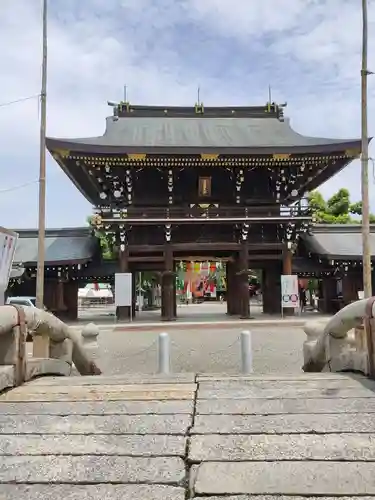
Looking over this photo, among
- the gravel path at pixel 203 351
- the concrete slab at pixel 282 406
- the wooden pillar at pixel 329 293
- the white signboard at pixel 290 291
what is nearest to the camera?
the concrete slab at pixel 282 406

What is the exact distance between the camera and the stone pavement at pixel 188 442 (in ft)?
6.34

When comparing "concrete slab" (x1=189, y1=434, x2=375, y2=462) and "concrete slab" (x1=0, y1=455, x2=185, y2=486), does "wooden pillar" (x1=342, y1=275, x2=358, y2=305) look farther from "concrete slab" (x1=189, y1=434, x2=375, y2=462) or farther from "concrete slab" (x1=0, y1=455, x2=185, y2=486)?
"concrete slab" (x1=0, y1=455, x2=185, y2=486)

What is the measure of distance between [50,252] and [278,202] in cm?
1008

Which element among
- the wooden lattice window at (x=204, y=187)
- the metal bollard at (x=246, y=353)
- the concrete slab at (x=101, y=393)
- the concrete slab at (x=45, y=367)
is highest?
the wooden lattice window at (x=204, y=187)

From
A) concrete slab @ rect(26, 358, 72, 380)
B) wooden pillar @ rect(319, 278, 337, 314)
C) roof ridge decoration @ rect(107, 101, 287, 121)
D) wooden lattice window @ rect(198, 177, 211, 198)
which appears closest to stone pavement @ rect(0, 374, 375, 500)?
concrete slab @ rect(26, 358, 72, 380)

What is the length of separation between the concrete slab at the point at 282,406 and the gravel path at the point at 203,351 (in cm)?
564

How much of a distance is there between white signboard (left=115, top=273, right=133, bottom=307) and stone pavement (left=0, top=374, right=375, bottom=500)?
14820 millimetres

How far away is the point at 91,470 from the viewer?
209cm

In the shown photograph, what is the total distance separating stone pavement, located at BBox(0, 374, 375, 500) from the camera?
1933mm

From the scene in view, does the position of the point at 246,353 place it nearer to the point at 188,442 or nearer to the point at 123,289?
the point at 188,442

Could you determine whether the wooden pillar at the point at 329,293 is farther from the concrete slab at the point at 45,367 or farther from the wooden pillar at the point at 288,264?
the concrete slab at the point at 45,367

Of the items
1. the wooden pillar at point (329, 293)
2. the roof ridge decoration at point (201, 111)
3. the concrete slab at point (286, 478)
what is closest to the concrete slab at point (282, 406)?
the concrete slab at point (286, 478)

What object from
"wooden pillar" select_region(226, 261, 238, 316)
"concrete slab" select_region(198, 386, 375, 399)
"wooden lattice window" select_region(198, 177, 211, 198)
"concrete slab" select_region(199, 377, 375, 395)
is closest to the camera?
"concrete slab" select_region(198, 386, 375, 399)

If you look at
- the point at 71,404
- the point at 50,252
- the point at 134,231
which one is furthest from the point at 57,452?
the point at 50,252
